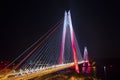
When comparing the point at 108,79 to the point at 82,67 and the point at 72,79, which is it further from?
the point at 72,79

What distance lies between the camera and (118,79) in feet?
106

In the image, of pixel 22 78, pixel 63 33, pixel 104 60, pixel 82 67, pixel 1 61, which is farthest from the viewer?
pixel 104 60

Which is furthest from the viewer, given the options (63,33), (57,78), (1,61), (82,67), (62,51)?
(1,61)

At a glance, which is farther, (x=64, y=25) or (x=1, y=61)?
(x=1, y=61)

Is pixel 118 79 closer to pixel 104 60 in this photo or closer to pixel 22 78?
pixel 22 78

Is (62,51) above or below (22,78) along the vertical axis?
above

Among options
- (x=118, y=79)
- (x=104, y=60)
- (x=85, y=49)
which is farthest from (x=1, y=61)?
(x=104, y=60)

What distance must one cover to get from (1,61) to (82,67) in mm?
15535

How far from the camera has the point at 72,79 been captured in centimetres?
2023

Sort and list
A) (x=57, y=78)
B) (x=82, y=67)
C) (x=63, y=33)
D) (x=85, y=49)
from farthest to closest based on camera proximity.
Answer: (x=85, y=49)
(x=82, y=67)
(x=63, y=33)
(x=57, y=78)

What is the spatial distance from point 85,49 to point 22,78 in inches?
1461

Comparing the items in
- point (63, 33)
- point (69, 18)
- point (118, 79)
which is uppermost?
point (69, 18)

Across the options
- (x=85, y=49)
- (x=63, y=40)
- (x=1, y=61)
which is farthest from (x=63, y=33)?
(x=85, y=49)

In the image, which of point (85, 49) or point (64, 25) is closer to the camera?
point (64, 25)
